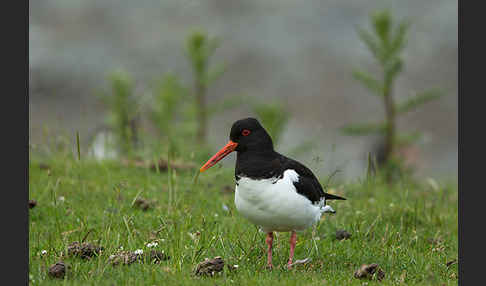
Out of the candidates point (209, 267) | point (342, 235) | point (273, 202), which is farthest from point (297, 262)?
point (342, 235)

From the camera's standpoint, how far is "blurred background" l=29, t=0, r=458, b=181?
16141 mm

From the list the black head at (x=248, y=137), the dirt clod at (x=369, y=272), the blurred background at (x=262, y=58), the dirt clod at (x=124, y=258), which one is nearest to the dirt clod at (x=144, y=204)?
the dirt clod at (x=124, y=258)

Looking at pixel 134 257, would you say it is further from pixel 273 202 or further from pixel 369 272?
pixel 369 272

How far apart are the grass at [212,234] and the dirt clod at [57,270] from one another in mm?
61

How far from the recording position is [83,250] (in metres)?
5.28

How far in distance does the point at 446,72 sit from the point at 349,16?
3662 mm

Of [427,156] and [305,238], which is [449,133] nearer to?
[427,156]

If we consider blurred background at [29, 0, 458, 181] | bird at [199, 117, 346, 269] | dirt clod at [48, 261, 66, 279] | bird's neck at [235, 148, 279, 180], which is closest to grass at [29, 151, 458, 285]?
dirt clod at [48, 261, 66, 279]

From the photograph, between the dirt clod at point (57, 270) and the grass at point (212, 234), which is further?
the grass at point (212, 234)

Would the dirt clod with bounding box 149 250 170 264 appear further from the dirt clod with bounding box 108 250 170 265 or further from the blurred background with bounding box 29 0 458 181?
the blurred background with bounding box 29 0 458 181

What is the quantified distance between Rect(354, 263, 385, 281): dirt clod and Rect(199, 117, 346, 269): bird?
67 centimetres

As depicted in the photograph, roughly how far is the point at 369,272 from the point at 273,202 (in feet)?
3.55

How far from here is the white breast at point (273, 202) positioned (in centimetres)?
520

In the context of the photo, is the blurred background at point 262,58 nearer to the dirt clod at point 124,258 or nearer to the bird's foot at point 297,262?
the bird's foot at point 297,262
